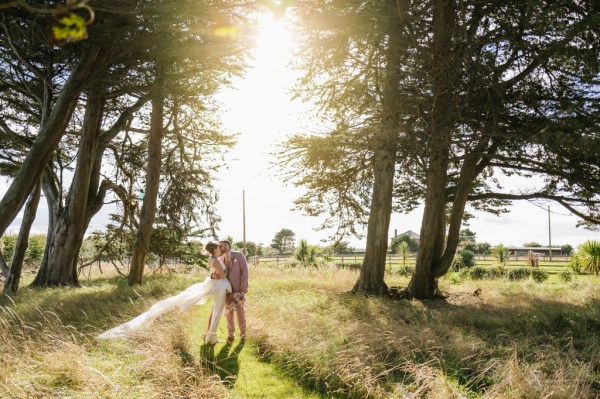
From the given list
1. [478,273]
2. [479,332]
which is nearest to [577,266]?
[478,273]

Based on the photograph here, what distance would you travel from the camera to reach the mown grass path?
529cm

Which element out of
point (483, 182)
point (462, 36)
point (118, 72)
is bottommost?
point (483, 182)

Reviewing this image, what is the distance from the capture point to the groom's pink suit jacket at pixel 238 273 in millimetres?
7751

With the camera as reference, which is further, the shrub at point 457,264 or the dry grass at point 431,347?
the shrub at point 457,264

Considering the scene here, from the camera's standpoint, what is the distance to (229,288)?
7.61 metres

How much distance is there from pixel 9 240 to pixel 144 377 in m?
31.5

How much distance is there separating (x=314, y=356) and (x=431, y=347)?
1.70 meters

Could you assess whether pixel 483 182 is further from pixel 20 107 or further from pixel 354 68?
pixel 20 107

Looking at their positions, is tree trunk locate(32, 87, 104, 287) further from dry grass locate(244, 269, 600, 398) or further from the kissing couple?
the kissing couple

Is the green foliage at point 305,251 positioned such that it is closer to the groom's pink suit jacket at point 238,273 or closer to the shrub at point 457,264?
the shrub at point 457,264

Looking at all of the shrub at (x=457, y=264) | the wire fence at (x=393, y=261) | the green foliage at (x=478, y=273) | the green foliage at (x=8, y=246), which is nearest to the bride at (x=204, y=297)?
the green foliage at (x=478, y=273)

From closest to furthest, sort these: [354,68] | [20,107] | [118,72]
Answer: [118,72]
[354,68]
[20,107]

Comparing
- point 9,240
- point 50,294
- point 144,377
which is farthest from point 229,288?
point 9,240

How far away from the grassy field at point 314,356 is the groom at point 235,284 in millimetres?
355
